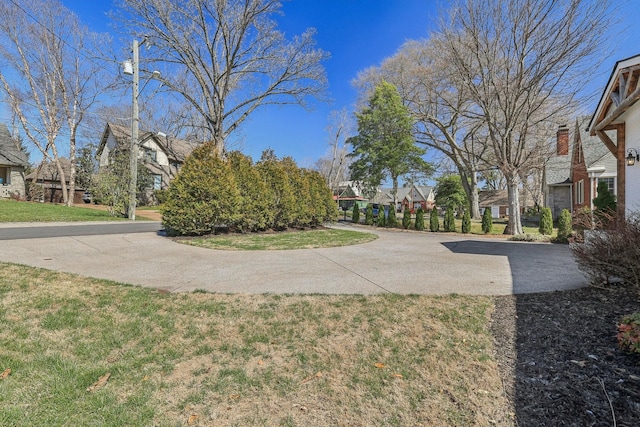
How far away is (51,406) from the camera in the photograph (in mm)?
1976

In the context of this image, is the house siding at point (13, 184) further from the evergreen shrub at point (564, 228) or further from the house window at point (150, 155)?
the evergreen shrub at point (564, 228)

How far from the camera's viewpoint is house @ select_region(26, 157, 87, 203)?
25.7 metres

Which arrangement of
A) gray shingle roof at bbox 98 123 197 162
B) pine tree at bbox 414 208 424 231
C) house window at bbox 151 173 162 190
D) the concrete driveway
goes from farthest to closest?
1. house window at bbox 151 173 162 190
2. gray shingle roof at bbox 98 123 197 162
3. pine tree at bbox 414 208 424 231
4. the concrete driveway

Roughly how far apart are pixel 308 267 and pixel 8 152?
93.6ft

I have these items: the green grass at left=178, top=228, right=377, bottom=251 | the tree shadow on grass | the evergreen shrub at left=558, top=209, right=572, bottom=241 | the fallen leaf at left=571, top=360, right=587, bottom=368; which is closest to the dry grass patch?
the tree shadow on grass

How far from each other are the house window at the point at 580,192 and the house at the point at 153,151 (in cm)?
2772

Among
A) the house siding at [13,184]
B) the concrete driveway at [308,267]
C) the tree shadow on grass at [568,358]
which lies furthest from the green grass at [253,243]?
the house siding at [13,184]

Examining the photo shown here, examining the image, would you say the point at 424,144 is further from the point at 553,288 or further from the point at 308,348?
the point at 308,348

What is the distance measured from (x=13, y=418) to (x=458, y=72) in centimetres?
1427

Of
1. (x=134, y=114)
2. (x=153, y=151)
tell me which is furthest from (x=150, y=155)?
(x=134, y=114)

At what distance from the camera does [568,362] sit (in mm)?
2441

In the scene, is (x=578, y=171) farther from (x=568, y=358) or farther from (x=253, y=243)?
(x=568, y=358)

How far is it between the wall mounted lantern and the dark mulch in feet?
14.4

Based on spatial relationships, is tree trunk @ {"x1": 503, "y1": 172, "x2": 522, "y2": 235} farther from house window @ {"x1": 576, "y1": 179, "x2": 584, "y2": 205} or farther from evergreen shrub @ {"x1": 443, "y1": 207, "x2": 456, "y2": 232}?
house window @ {"x1": 576, "y1": 179, "x2": 584, "y2": 205}
